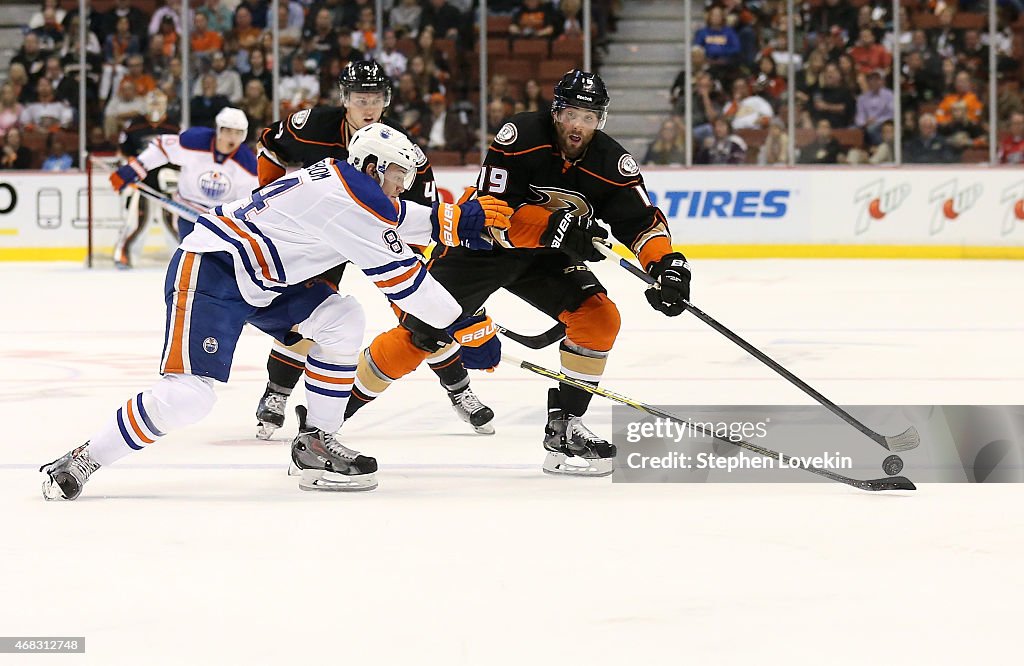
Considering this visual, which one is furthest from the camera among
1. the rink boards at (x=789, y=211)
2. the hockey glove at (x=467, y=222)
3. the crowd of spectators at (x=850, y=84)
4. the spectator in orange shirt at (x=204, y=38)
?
the spectator in orange shirt at (x=204, y=38)

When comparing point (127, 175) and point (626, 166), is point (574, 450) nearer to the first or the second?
point (626, 166)

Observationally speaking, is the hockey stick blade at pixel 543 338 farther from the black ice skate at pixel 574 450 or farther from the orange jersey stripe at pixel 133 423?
the orange jersey stripe at pixel 133 423

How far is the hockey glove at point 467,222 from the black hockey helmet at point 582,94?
345 millimetres

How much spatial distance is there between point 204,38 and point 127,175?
3639 millimetres

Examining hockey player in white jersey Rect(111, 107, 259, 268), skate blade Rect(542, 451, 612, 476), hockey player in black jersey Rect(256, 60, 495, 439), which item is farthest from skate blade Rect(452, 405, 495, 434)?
hockey player in white jersey Rect(111, 107, 259, 268)

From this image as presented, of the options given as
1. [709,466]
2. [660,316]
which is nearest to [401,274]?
[709,466]

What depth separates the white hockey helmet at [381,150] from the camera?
3621 millimetres

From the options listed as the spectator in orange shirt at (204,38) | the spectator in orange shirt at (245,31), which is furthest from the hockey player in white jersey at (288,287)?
the spectator in orange shirt at (204,38)

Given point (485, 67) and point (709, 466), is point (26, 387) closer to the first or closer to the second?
point (709, 466)

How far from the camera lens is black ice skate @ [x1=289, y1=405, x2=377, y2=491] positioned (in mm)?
3730

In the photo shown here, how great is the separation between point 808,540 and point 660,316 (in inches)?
204

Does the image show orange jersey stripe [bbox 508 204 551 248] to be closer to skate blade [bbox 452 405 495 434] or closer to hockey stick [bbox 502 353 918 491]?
hockey stick [bbox 502 353 918 491]

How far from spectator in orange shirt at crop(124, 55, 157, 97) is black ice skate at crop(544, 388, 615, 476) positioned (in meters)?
9.21

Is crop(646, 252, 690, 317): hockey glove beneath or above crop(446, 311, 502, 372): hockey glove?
above
